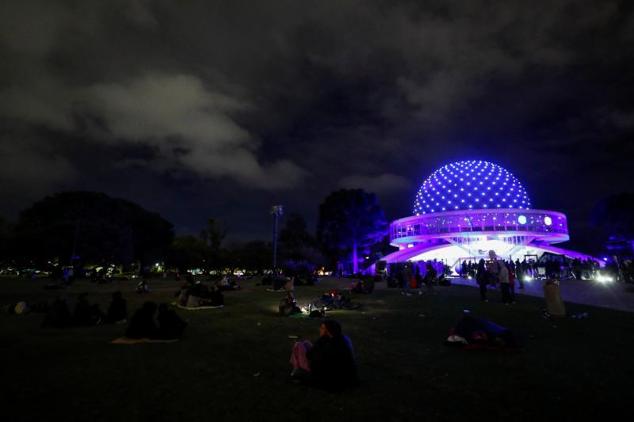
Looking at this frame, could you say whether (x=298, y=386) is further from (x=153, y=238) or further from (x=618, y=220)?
(x=618, y=220)

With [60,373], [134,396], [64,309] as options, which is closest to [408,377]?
[134,396]

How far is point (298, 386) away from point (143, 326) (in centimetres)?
525

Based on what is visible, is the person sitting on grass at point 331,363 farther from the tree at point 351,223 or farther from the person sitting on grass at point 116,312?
the tree at point 351,223

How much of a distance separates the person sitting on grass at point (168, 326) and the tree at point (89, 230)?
43.8m

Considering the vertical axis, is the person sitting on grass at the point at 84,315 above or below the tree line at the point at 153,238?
below

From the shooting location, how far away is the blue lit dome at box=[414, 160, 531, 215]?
66375 millimetres

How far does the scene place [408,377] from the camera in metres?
6.05

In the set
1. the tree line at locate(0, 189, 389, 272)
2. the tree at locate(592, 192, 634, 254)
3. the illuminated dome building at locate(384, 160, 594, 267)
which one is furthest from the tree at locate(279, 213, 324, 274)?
the tree at locate(592, 192, 634, 254)

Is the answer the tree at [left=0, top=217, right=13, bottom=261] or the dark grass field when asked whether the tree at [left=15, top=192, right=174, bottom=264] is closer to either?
the tree at [left=0, top=217, right=13, bottom=261]

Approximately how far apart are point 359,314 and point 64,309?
9.71 metres

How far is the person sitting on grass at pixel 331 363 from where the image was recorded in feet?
17.8

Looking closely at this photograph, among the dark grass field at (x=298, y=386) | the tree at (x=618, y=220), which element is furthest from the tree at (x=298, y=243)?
the dark grass field at (x=298, y=386)

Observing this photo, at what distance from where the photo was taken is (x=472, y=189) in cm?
6750

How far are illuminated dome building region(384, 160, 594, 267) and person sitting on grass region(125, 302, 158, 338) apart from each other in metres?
47.0
